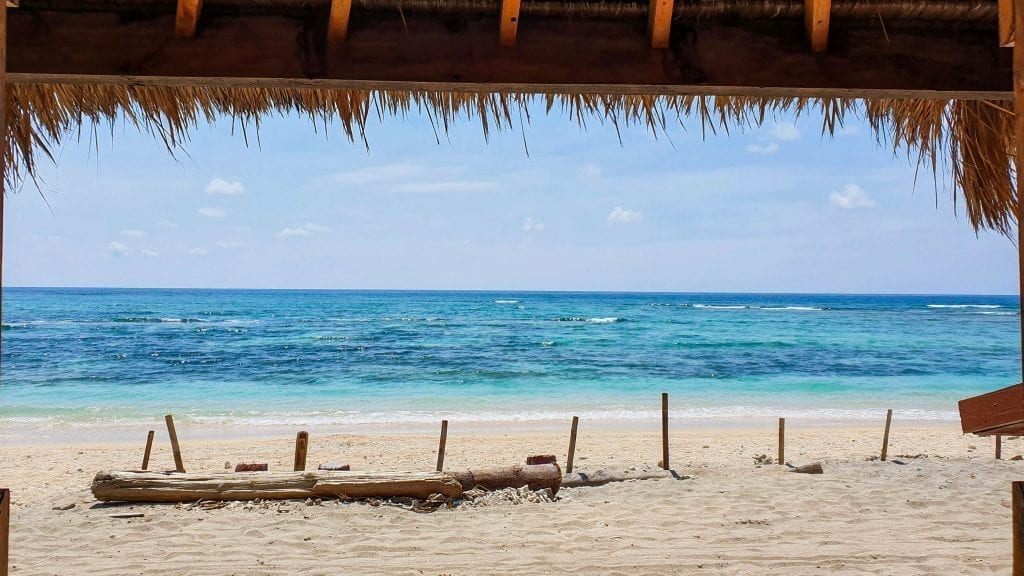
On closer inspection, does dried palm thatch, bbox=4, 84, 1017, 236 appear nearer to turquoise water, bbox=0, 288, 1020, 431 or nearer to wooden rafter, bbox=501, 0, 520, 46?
wooden rafter, bbox=501, 0, 520, 46

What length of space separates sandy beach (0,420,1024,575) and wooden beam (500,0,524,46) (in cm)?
277

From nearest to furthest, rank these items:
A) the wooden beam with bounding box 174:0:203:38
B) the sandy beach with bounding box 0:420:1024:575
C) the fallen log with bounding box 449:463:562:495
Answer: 1. the wooden beam with bounding box 174:0:203:38
2. the sandy beach with bounding box 0:420:1024:575
3. the fallen log with bounding box 449:463:562:495

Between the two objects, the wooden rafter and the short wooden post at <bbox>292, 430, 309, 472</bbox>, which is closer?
the wooden rafter

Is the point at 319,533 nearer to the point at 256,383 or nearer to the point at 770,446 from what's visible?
the point at 770,446

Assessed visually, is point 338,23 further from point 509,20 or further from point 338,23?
point 509,20

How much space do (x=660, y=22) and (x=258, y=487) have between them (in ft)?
14.7

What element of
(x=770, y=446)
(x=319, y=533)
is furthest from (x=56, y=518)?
(x=770, y=446)

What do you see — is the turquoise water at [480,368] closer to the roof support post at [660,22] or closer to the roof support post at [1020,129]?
the roof support post at [660,22]

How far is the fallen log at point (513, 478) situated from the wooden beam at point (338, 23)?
→ 389 cm

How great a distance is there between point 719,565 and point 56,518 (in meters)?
4.49

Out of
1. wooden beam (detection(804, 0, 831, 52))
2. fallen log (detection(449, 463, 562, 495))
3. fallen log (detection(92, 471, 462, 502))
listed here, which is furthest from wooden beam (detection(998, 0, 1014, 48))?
fallen log (detection(449, 463, 562, 495))

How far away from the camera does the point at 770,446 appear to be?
9.31m

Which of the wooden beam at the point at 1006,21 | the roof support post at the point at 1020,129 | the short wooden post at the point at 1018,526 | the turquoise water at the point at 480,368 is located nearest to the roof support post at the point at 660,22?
the wooden beam at the point at 1006,21

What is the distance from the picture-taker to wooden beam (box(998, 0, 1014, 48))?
148 cm
